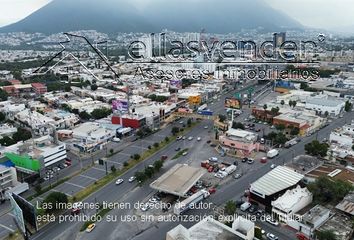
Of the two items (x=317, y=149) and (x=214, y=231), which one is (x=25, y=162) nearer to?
(x=214, y=231)

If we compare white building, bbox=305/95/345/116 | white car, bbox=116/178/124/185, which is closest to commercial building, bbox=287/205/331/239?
white car, bbox=116/178/124/185

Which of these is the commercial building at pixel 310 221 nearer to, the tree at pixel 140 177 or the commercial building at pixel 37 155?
the tree at pixel 140 177

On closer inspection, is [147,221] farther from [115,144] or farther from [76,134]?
[76,134]

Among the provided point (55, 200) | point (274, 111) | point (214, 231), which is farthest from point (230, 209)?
point (274, 111)

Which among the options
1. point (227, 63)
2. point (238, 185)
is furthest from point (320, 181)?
point (227, 63)

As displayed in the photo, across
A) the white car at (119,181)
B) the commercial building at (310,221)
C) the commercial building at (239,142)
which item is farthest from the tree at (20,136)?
the commercial building at (310,221)

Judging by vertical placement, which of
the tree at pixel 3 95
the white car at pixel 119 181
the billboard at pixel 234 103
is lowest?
the white car at pixel 119 181

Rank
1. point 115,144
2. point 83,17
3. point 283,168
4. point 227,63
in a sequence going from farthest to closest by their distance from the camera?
point 83,17
point 227,63
point 115,144
point 283,168
